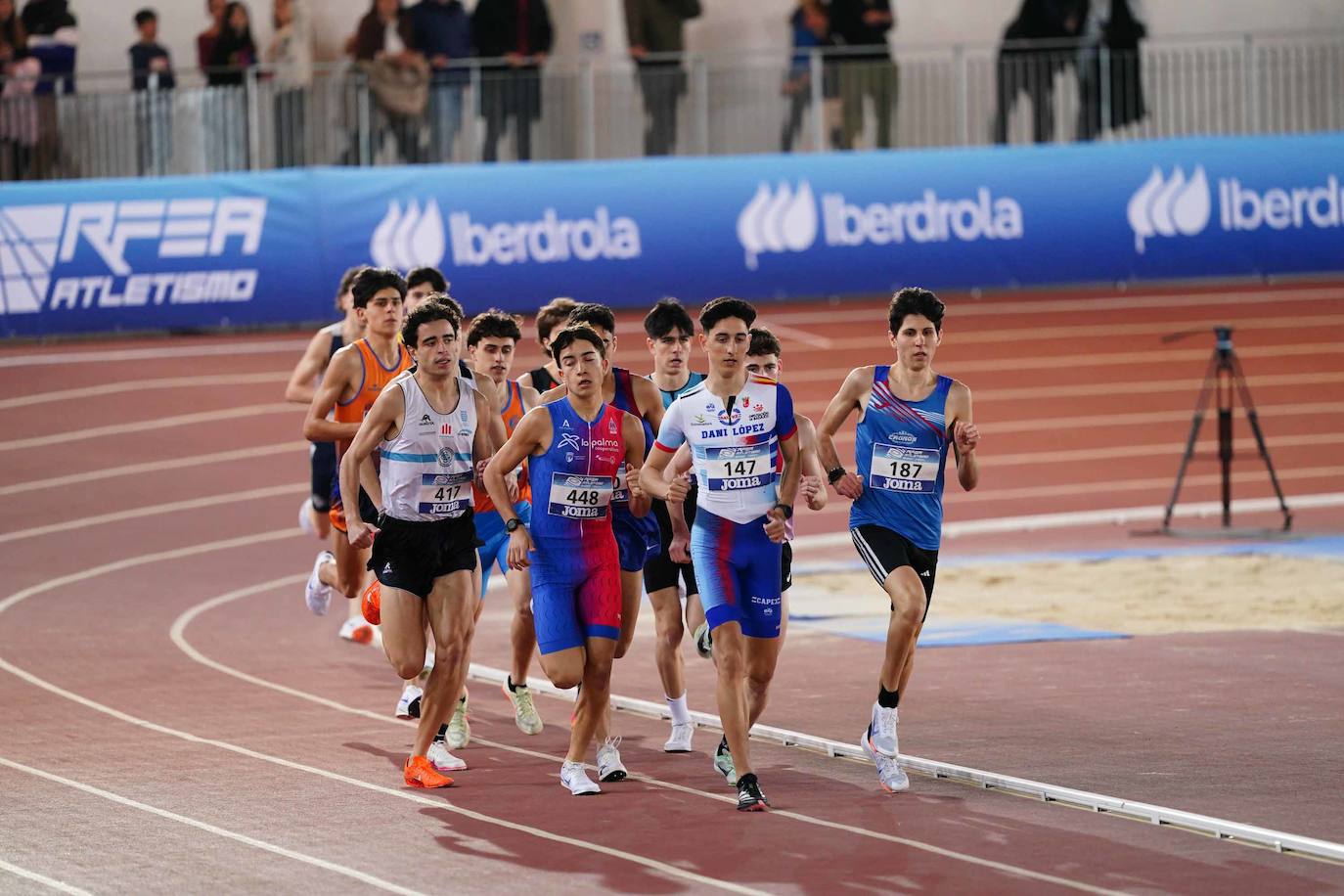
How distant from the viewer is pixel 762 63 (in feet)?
93.6

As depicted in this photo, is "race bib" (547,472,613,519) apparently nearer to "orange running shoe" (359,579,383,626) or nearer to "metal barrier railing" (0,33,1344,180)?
"orange running shoe" (359,579,383,626)

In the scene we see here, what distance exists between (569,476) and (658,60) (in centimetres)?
1756

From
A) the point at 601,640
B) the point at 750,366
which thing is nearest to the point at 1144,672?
the point at 750,366

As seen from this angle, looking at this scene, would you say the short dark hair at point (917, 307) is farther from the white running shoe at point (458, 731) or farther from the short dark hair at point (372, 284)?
the short dark hair at point (372, 284)

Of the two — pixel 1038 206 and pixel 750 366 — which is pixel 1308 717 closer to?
pixel 750 366

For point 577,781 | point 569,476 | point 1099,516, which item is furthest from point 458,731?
point 1099,516

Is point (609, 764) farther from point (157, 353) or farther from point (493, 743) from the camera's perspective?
point (157, 353)

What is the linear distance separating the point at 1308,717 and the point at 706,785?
3351mm

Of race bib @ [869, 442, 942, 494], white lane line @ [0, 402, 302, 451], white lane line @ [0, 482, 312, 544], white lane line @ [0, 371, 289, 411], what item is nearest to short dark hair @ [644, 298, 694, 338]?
race bib @ [869, 442, 942, 494]

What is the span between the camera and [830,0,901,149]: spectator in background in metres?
26.0

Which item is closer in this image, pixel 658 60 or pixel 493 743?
pixel 493 743

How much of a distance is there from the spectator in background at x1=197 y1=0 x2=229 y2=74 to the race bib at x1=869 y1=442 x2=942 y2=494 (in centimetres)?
1625

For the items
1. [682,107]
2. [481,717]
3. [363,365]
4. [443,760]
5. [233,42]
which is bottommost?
[481,717]

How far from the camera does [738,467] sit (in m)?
9.23
